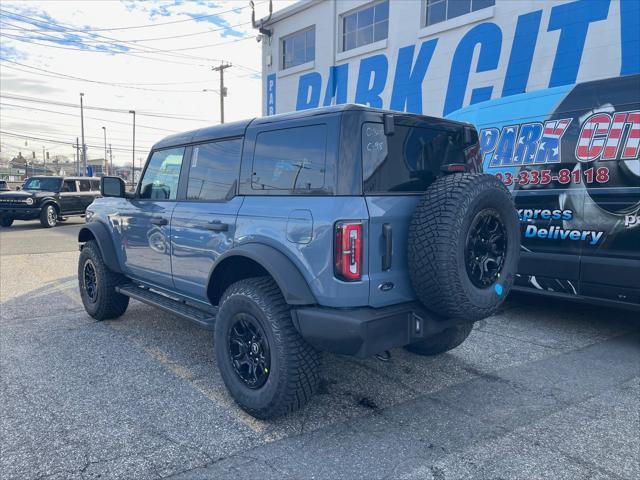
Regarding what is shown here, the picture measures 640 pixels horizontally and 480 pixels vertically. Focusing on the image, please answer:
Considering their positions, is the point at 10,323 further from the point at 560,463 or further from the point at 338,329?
the point at 560,463

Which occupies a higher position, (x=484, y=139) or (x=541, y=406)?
(x=484, y=139)

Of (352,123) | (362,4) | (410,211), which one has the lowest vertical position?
(410,211)

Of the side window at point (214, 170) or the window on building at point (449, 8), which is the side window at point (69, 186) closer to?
the window on building at point (449, 8)

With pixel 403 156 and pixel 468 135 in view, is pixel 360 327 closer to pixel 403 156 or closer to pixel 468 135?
pixel 403 156

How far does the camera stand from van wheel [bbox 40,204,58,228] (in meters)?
15.4

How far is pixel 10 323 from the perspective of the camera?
16.6 feet

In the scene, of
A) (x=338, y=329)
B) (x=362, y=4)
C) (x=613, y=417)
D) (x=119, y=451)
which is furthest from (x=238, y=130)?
(x=362, y=4)

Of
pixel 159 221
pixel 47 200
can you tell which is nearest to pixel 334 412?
pixel 159 221

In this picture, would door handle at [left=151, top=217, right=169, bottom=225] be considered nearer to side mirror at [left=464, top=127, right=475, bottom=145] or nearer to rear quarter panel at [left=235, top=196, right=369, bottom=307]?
rear quarter panel at [left=235, top=196, right=369, bottom=307]

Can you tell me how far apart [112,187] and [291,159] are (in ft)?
7.73

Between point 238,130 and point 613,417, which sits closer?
point 613,417

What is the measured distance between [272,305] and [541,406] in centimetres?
204

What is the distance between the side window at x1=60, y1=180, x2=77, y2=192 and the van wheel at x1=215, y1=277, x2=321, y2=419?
15330 millimetres

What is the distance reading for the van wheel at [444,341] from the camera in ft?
12.4
